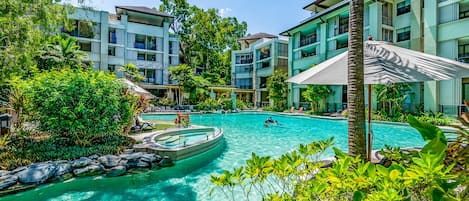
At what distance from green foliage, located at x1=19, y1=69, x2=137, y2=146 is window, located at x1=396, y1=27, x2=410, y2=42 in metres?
22.4

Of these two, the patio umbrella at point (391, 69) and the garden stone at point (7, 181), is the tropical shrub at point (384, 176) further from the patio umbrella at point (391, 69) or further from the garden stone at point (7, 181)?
the garden stone at point (7, 181)

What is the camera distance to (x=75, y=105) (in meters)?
7.75

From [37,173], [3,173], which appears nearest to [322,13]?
[37,173]

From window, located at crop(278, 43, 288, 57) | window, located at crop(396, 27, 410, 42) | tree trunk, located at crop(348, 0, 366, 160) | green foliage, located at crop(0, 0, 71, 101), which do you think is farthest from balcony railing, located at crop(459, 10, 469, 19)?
green foliage, located at crop(0, 0, 71, 101)

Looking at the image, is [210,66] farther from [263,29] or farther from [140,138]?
[140,138]

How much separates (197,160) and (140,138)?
2.91 meters

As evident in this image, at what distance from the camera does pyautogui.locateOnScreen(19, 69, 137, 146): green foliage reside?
7.55 m

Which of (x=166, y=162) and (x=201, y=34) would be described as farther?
(x=201, y=34)

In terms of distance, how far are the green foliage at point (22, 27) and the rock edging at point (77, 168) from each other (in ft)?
9.13

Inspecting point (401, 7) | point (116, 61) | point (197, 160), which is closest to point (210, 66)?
point (116, 61)

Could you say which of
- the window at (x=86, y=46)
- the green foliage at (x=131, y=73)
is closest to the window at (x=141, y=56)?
the window at (x=86, y=46)

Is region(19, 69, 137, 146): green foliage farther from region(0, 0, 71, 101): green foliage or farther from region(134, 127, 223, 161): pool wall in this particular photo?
region(134, 127, 223, 161): pool wall

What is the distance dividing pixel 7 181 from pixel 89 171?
1.58 m

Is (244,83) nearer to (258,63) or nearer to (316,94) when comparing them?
(258,63)
